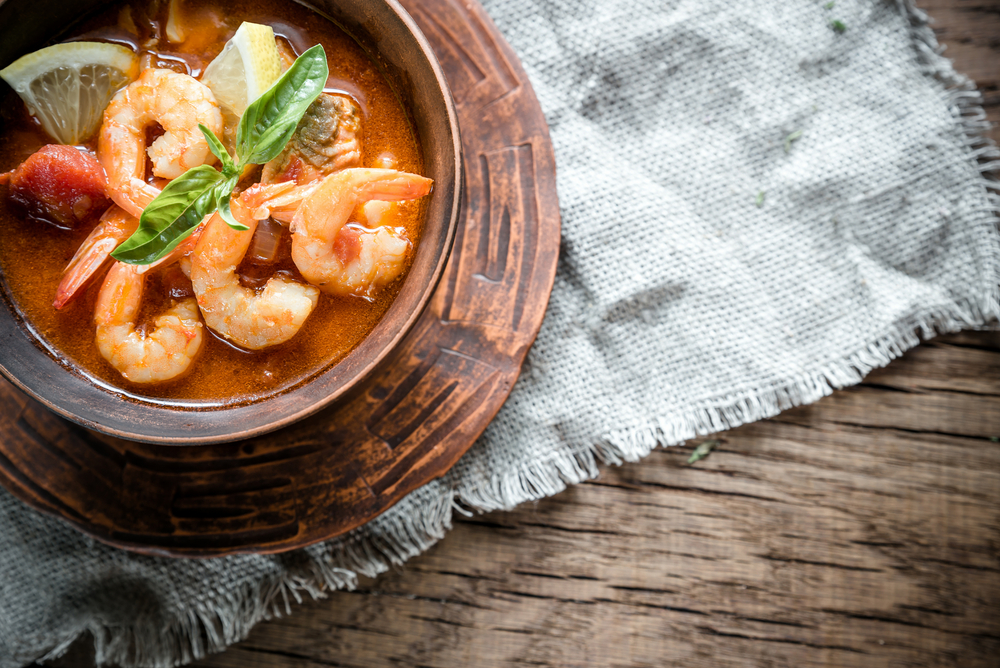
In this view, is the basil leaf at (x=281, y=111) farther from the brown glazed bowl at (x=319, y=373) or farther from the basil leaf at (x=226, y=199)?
the brown glazed bowl at (x=319, y=373)

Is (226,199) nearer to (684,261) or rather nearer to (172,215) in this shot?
(172,215)

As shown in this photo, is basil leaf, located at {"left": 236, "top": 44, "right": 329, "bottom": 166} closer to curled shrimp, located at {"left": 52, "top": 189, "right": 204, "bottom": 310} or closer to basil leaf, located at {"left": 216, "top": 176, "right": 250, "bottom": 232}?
basil leaf, located at {"left": 216, "top": 176, "right": 250, "bottom": 232}

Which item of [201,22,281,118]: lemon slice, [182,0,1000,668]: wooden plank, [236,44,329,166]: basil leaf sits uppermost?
[201,22,281,118]: lemon slice

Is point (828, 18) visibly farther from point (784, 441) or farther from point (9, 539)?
point (9, 539)

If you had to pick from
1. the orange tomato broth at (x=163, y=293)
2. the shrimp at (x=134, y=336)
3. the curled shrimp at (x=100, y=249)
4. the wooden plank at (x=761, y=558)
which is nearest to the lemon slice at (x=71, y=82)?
the orange tomato broth at (x=163, y=293)

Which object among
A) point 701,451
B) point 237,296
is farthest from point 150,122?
point 701,451

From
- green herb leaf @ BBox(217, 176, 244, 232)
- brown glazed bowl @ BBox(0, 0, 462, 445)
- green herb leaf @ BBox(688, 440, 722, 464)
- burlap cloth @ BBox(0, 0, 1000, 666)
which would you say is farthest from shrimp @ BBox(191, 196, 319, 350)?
green herb leaf @ BBox(688, 440, 722, 464)
